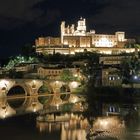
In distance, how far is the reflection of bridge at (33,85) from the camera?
132 ft

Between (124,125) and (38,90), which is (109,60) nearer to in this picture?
(38,90)

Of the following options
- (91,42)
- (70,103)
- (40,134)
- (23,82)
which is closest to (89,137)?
(40,134)

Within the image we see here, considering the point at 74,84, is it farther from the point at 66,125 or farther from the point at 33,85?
the point at 66,125

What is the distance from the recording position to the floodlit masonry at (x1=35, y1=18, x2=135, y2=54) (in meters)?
70.7

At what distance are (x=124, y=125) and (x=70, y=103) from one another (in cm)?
1255

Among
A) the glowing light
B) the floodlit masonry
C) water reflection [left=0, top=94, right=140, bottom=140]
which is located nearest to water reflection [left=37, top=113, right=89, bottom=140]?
water reflection [left=0, top=94, right=140, bottom=140]

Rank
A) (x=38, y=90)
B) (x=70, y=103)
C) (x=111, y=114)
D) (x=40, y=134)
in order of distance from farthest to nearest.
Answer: (x=38, y=90), (x=70, y=103), (x=111, y=114), (x=40, y=134)

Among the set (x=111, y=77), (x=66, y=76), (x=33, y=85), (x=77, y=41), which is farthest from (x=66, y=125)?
(x=77, y=41)

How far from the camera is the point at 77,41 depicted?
72000 mm

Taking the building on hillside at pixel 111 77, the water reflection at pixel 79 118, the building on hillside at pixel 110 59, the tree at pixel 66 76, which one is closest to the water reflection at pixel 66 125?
the water reflection at pixel 79 118

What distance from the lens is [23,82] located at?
1695 inches

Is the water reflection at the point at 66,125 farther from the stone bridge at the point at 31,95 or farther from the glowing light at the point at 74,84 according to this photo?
the glowing light at the point at 74,84

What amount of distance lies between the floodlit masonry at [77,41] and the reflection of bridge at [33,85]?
73.0 feet

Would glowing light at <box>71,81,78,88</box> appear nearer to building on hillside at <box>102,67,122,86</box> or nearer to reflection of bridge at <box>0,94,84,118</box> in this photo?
building on hillside at <box>102,67,122,86</box>
